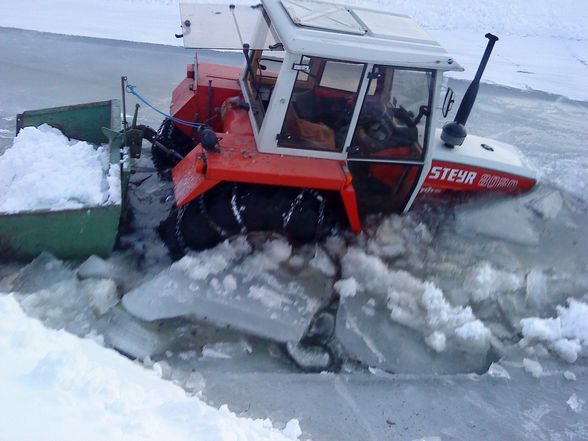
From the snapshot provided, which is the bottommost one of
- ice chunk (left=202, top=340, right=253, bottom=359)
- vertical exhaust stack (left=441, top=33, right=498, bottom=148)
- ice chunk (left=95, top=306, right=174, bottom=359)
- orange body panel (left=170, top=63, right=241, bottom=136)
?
ice chunk (left=95, top=306, right=174, bottom=359)

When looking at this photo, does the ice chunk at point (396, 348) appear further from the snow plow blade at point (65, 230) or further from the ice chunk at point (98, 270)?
the snow plow blade at point (65, 230)

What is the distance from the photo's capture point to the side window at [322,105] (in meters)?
3.24

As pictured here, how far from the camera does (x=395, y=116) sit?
3.51m

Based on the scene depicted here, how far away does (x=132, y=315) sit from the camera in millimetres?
3135

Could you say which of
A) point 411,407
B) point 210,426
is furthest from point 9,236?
point 411,407

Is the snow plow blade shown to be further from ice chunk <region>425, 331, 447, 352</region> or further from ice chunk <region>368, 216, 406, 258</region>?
ice chunk <region>425, 331, 447, 352</region>

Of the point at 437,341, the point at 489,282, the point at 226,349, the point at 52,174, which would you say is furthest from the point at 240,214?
the point at 489,282

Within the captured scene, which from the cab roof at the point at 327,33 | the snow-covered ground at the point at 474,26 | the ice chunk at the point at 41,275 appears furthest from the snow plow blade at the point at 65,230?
the snow-covered ground at the point at 474,26

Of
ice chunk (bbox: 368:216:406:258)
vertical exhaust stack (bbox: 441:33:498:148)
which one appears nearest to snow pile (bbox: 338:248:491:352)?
ice chunk (bbox: 368:216:406:258)

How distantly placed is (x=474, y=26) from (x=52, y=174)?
33.8ft

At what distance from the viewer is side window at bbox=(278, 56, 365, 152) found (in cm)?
324

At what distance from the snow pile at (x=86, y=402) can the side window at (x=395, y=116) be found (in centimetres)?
187

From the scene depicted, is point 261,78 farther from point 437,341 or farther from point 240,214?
point 437,341

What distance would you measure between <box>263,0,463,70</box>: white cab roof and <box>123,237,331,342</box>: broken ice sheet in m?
1.40
